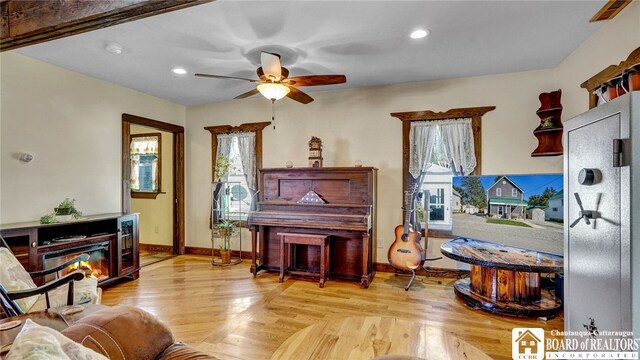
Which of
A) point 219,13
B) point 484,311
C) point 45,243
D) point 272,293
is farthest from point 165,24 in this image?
point 484,311

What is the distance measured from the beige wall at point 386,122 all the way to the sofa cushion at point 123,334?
135 inches

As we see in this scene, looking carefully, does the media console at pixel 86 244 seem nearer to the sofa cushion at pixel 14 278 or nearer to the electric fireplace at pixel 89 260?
the electric fireplace at pixel 89 260

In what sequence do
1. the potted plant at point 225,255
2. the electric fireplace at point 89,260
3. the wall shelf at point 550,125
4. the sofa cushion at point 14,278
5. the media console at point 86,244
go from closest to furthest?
the sofa cushion at point 14,278 < the media console at point 86,244 < the electric fireplace at point 89,260 < the wall shelf at point 550,125 < the potted plant at point 225,255

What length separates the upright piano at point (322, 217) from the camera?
12.7ft

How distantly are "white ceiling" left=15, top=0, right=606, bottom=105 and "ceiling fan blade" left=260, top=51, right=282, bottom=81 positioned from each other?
220 mm

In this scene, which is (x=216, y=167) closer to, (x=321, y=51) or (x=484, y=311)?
(x=321, y=51)

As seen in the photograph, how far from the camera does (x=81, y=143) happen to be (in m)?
3.83

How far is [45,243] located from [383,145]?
413cm

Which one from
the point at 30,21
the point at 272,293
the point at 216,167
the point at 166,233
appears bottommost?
the point at 272,293

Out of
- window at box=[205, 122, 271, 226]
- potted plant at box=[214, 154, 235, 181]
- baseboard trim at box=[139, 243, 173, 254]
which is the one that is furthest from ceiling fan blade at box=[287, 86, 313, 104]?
baseboard trim at box=[139, 243, 173, 254]

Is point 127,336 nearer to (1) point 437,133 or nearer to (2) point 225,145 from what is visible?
(1) point 437,133

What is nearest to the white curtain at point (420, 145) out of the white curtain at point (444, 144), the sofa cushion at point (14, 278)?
the white curtain at point (444, 144)

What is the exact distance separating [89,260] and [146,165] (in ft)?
8.31

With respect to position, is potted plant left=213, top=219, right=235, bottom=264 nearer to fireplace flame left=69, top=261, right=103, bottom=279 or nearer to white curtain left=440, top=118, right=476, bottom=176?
fireplace flame left=69, top=261, right=103, bottom=279
